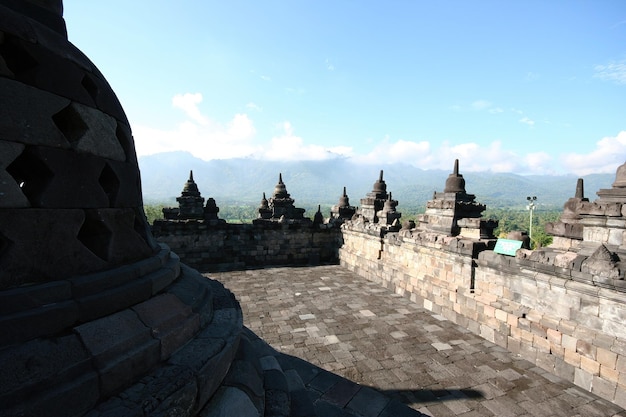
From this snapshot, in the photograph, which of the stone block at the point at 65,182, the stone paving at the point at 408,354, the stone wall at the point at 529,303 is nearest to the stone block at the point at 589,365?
the stone wall at the point at 529,303

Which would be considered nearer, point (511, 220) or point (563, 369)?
point (563, 369)

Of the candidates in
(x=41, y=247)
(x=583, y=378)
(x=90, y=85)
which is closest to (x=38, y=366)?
(x=41, y=247)

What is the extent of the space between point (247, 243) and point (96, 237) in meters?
11.5

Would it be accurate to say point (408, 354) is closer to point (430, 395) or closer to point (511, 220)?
point (430, 395)

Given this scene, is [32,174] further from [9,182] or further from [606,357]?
[606,357]

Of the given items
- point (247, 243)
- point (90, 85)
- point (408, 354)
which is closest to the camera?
point (90, 85)

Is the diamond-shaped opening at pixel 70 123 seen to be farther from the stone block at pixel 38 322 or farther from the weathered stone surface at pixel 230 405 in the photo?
the weathered stone surface at pixel 230 405

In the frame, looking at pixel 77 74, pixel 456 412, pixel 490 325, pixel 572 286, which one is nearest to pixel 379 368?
pixel 456 412

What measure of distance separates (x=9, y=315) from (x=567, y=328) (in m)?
7.06

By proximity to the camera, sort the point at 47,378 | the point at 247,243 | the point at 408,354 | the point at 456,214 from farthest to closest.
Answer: the point at 247,243 → the point at 456,214 → the point at 408,354 → the point at 47,378

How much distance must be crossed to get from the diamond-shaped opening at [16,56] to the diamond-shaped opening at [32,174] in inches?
18.5

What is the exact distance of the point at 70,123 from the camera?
1.95m

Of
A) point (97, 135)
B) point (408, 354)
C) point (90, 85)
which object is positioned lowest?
point (408, 354)

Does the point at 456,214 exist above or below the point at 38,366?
above
